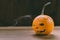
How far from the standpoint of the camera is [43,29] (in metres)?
0.69

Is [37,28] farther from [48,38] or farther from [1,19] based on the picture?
[1,19]

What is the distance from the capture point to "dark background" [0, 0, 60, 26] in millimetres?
1126

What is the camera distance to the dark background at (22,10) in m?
1.13

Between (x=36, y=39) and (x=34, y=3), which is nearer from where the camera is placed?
(x=36, y=39)

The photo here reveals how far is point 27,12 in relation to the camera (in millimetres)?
1129

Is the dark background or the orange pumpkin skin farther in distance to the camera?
the dark background

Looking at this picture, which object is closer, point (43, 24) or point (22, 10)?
point (43, 24)

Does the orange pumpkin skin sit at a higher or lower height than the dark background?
lower

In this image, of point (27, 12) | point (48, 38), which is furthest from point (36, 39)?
point (27, 12)

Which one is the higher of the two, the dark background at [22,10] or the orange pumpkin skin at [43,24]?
the dark background at [22,10]

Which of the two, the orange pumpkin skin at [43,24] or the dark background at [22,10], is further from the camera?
the dark background at [22,10]

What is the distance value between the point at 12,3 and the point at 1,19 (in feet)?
0.44

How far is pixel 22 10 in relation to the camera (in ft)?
3.71

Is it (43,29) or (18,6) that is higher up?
(18,6)
